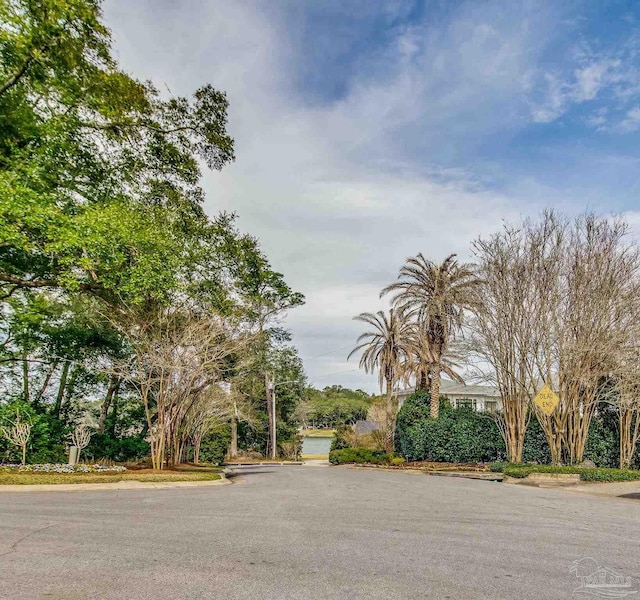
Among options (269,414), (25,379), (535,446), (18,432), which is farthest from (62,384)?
(269,414)

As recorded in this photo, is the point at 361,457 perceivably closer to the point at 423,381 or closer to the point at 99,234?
the point at 423,381

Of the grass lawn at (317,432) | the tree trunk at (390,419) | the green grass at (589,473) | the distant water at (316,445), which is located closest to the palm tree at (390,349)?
the tree trunk at (390,419)

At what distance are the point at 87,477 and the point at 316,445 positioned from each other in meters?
71.7

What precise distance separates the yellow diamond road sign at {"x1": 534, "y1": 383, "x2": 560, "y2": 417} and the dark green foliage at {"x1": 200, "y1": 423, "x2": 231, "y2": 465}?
75.5 ft

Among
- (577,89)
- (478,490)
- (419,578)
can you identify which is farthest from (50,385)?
(577,89)

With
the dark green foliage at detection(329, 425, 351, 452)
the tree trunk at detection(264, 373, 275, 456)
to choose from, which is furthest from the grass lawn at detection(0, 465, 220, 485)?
the tree trunk at detection(264, 373, 275, 456)

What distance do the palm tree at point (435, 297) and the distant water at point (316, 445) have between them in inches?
1885

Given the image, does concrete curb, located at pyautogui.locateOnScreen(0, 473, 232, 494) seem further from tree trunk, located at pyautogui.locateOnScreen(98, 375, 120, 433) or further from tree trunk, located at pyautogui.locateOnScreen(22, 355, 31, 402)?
tree trunk, located at pyautogui.locateOnScreen(22, 355, 31, 402)

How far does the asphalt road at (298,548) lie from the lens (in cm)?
461

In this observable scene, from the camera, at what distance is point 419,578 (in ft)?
16.4

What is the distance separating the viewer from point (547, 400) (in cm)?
2028

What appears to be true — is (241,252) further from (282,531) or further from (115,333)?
(282,531)

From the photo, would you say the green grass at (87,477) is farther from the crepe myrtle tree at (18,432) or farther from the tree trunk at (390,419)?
the tree trunk at (390,419)

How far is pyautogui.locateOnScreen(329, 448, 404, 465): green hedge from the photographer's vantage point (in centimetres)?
3039
